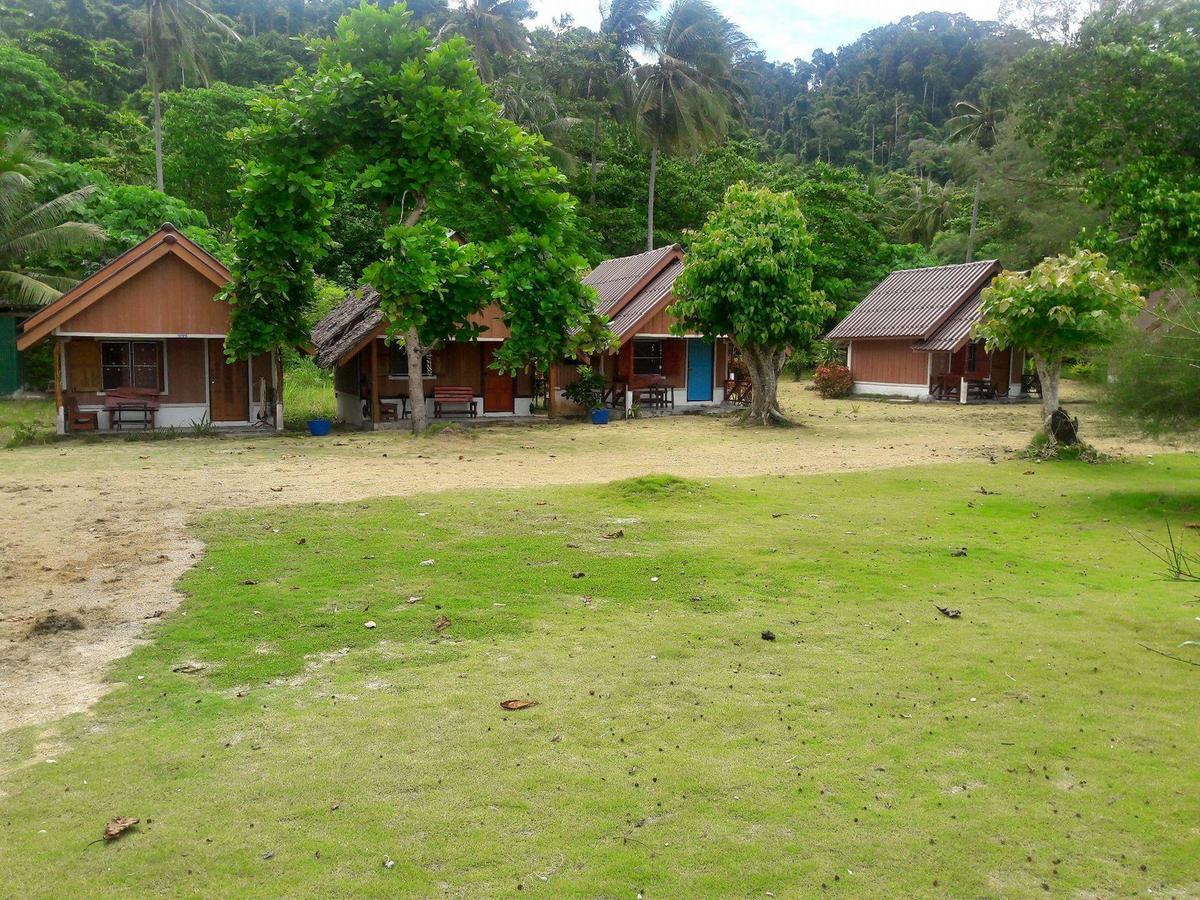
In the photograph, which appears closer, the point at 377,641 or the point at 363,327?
the point at 377,641

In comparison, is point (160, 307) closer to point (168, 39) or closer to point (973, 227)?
point (168, 39)

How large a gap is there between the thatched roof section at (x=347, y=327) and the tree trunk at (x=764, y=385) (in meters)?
9.70

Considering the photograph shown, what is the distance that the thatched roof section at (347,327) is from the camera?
23.7 metres

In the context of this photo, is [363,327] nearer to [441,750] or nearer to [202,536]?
[202,536]

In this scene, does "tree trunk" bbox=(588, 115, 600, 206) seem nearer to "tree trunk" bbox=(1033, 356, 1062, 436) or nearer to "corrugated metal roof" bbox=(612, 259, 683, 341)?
"corrugated metal roof" bbox=(612, 259, 683, 341)

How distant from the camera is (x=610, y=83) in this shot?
44438 millimetres

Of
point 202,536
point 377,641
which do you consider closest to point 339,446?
point 202,536

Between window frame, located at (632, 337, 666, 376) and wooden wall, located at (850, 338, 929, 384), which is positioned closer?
window frame, located at (632, 337, 666, 376)

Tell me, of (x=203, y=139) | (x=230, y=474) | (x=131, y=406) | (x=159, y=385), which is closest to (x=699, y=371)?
(x=159, y=385)

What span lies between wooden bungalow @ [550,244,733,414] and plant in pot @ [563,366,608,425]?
63cm

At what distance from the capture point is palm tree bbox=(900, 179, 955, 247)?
58031mm

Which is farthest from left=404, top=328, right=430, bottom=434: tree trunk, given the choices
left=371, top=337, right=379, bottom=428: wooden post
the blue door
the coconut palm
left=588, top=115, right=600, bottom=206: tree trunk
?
the coconut palm

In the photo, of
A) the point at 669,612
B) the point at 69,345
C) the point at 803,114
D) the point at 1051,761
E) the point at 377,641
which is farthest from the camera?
the point at 803,114

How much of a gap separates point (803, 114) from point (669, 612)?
281 ft
